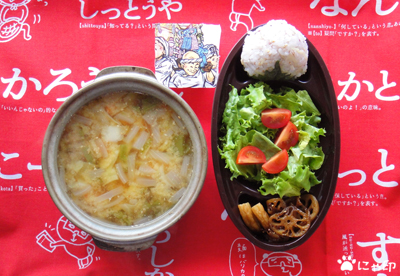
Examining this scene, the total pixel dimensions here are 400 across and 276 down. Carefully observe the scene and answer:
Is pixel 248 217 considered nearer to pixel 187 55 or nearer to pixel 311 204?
pixel 311 204

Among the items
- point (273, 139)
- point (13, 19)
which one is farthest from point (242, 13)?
point (13, 19)

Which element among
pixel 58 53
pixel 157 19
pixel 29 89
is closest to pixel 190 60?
pixel 157 19

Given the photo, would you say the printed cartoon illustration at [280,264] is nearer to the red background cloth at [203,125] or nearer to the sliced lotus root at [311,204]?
the red background cloth at [203,125]

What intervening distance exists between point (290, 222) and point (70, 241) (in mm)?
1423

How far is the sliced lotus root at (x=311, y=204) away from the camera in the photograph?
1.92m

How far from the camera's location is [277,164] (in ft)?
6.15

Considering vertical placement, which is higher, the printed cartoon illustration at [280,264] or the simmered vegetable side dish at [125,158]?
the simmered vegetable side dish at [125,158]

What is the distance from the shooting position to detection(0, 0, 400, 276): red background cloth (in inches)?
86.3

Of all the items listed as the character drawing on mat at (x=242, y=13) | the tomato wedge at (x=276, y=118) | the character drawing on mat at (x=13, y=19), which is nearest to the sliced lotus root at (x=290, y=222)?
the tomato wedge at (x=276, y=118)

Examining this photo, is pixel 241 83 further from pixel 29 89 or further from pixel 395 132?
pixel 29 89

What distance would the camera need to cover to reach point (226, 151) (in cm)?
191

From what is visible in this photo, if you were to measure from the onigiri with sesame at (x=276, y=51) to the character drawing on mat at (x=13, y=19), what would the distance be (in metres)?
1.50

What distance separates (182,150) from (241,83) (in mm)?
562

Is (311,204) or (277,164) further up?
(277,164)
